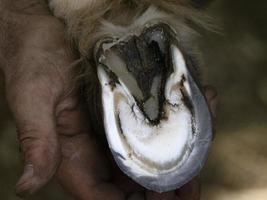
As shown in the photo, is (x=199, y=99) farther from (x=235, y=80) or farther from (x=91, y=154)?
Answer: (x=235, y=80)

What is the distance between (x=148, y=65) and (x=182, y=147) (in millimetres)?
148

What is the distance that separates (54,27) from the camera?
3.94 feet

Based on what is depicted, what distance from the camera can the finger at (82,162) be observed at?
47.4 inches

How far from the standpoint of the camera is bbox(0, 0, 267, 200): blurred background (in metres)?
1.89

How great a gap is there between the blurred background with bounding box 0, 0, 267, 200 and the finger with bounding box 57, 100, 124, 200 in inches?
25.5

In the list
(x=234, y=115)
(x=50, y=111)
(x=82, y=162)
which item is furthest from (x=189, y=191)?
(x=234, y=115)

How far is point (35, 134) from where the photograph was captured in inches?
40.1

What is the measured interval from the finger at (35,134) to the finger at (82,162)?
130 mm

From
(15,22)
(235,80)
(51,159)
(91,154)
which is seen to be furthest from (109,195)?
(235,80)

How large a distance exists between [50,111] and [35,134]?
57 mm

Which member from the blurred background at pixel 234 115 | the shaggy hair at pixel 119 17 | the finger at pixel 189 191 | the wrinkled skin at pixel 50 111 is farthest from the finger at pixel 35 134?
the blurred background at pixel 234 115

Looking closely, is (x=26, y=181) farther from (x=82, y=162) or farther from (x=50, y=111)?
(x=82, y=162)

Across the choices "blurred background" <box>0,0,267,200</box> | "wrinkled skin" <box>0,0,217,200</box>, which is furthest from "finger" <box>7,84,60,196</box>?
"blurred background" <box>0,0,267,200</box>

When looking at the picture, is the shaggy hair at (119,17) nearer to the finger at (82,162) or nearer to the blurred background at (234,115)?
the finger at (82,162)
